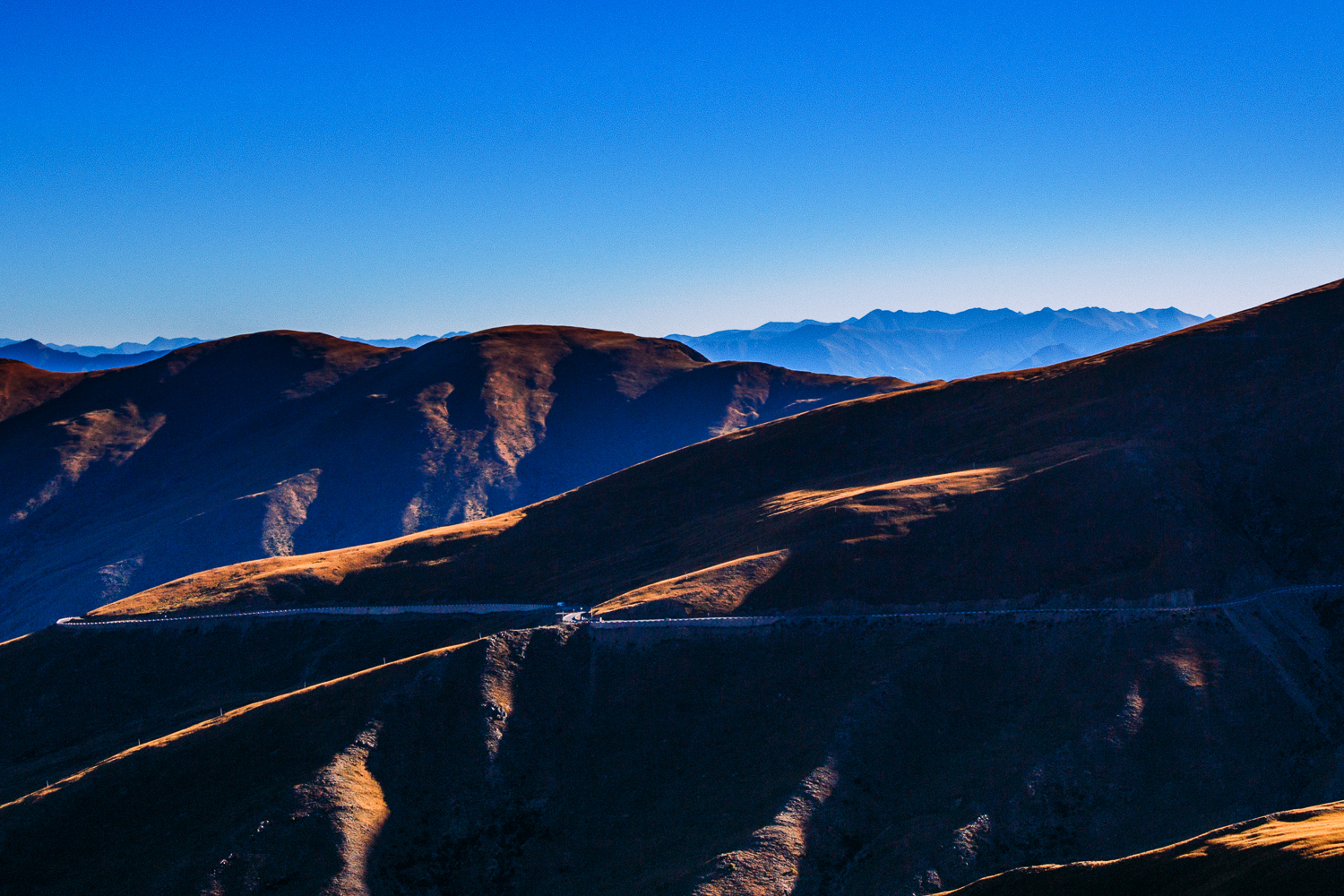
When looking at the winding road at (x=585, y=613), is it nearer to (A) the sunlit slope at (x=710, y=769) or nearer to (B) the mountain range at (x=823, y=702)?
(B) the mountain range at (x=823, y=702)

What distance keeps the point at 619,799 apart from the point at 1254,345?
267 feet

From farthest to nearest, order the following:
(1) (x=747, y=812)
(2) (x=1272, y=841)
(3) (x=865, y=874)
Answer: (1) (x=747, y=812) < (3) (x=865, y=874) < (2) (x=1272, y=841)

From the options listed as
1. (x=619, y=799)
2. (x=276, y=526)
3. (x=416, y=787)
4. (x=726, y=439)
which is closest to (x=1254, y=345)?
(x=726, y=439)

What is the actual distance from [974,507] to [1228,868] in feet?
153

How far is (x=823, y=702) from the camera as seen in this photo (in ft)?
212

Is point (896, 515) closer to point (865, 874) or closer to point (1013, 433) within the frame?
point (1013, 433)

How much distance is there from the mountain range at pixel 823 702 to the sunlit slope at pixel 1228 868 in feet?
0.56

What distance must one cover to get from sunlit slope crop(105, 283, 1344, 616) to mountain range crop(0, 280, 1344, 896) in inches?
16.5

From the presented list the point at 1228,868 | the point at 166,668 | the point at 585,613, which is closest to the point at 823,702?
the point at 585,613

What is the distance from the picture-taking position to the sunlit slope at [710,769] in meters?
54.2

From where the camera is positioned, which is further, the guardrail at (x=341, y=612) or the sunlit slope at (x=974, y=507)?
the guardrail at (x=341, y=612)

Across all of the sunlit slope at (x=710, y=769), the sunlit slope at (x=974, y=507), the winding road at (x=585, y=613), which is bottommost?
the sunlit slope at (x=710, y=769)

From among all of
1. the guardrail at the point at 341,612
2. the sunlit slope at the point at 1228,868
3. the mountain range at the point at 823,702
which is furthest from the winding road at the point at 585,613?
the sunlit slope at the point at 1228,868

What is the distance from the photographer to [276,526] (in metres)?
196
